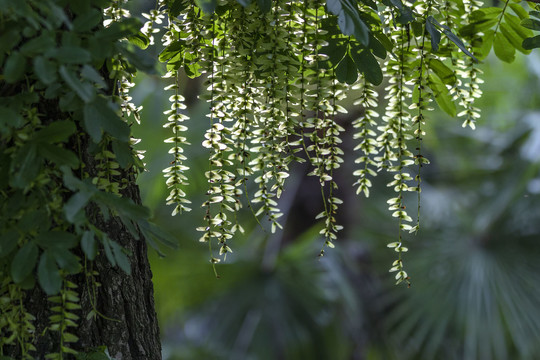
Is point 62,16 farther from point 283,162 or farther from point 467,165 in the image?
point 467,165

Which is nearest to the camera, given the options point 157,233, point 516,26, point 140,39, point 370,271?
point 157,233

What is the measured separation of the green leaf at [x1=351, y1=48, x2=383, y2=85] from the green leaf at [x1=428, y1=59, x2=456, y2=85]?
0.12 metres

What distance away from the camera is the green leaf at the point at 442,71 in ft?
3.47

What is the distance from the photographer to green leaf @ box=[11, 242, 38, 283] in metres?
0.74

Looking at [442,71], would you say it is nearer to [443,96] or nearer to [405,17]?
[443,96]

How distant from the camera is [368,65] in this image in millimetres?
986

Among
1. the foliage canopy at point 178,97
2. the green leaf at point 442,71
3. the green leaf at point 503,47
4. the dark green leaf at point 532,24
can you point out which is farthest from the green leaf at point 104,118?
the green leaf at point 503,47

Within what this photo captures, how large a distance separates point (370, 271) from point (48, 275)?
11.2 feet

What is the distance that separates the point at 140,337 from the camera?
0.98 metres

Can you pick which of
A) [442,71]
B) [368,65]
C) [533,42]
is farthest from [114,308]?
[533,42]

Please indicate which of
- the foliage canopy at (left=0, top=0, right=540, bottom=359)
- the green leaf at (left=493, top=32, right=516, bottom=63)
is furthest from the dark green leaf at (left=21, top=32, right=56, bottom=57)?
the green leaf at (left=493, top=32, right=516, bottom=63)

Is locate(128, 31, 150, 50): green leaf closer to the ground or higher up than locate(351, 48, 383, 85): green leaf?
higher up

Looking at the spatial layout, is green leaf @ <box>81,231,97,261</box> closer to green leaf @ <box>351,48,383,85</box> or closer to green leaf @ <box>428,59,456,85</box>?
green leaf @ <box>351,48,383,85</box>

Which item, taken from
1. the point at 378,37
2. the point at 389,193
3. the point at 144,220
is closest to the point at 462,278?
the point at 389,193
